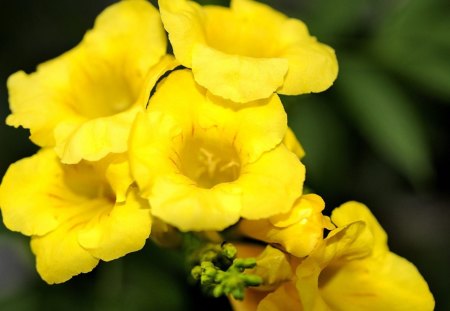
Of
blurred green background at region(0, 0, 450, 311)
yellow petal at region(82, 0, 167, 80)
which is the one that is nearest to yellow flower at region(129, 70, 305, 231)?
yellow petal at region(82, 0, 167, 80)

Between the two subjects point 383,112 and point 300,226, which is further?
point 383,112

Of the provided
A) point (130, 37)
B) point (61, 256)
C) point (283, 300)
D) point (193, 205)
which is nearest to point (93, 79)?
point (130, 37)

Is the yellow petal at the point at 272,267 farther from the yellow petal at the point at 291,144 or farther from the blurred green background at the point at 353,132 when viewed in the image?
the blurred green background at the point at 353,132

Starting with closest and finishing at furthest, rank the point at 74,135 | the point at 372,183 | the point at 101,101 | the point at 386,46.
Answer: the point at 74,135
the point at 101,101
the point at 386,46
the point at 372,183

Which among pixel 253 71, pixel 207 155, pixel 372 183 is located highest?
pixel 253 71

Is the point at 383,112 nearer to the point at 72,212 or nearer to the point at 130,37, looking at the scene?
the point at 130,37

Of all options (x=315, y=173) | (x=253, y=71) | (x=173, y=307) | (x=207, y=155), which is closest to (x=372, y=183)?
(x=315, y=173)

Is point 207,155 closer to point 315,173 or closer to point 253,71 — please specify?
point 253,71
